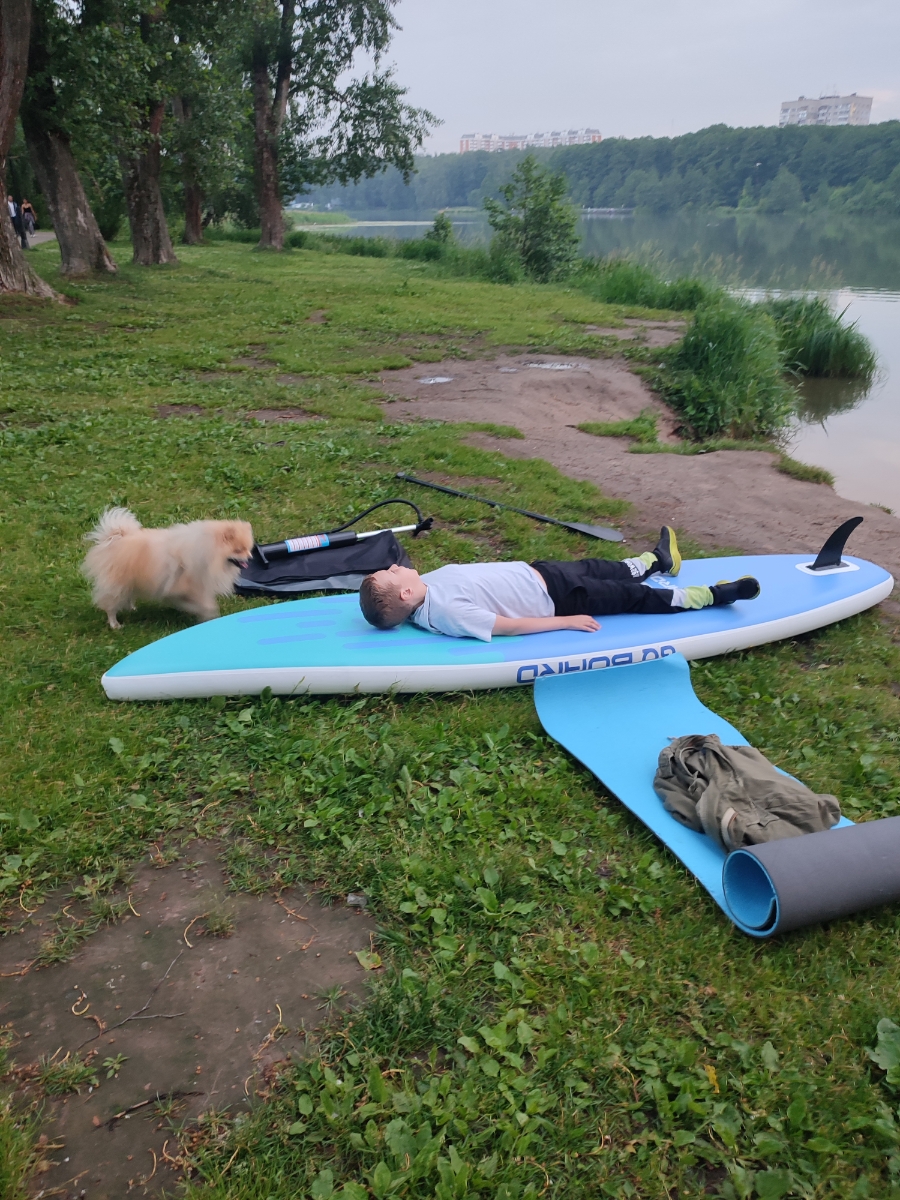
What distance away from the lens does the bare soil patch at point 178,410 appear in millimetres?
8992

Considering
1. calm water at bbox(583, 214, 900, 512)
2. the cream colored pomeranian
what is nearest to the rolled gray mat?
the cream colored pomeranian

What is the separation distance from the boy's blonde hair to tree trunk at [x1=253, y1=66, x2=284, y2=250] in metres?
29.6

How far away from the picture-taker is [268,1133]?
2.19 meters

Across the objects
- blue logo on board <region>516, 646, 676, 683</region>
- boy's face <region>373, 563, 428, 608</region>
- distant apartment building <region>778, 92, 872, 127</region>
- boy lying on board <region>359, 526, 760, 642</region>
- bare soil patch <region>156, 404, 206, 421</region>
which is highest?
distant apartment building <region>778, 92, 872, 127</region>

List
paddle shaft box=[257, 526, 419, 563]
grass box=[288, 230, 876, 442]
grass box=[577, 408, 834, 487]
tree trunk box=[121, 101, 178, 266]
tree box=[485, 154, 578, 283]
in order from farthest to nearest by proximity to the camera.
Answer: tree box=[485, 154, 578, 283], tree trunk box=[121, 101, 178, 266], grass box=[288, 230, 876, 442], grass box=[577, 408, 834, 487], paddle shaft box=[257, 526, 419, 563]

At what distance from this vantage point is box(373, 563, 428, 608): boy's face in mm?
4438

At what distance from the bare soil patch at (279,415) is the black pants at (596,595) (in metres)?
5.02

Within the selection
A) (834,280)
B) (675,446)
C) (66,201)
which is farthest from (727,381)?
(834,280)

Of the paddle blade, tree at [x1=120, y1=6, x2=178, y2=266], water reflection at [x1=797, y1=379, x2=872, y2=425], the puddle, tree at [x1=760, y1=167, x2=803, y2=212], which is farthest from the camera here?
tree at [x1=760, y1=167, x2=803, y2=212]

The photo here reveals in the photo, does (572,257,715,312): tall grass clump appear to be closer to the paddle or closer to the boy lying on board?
the paddle

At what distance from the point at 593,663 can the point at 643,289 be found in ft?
54.9

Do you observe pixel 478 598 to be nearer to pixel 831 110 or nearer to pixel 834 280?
pixel 834 280

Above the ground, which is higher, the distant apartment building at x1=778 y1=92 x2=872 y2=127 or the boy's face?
the distant apartment building at x1=778 y1=92 x2=872 y2=127

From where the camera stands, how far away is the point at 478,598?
4590 mm
